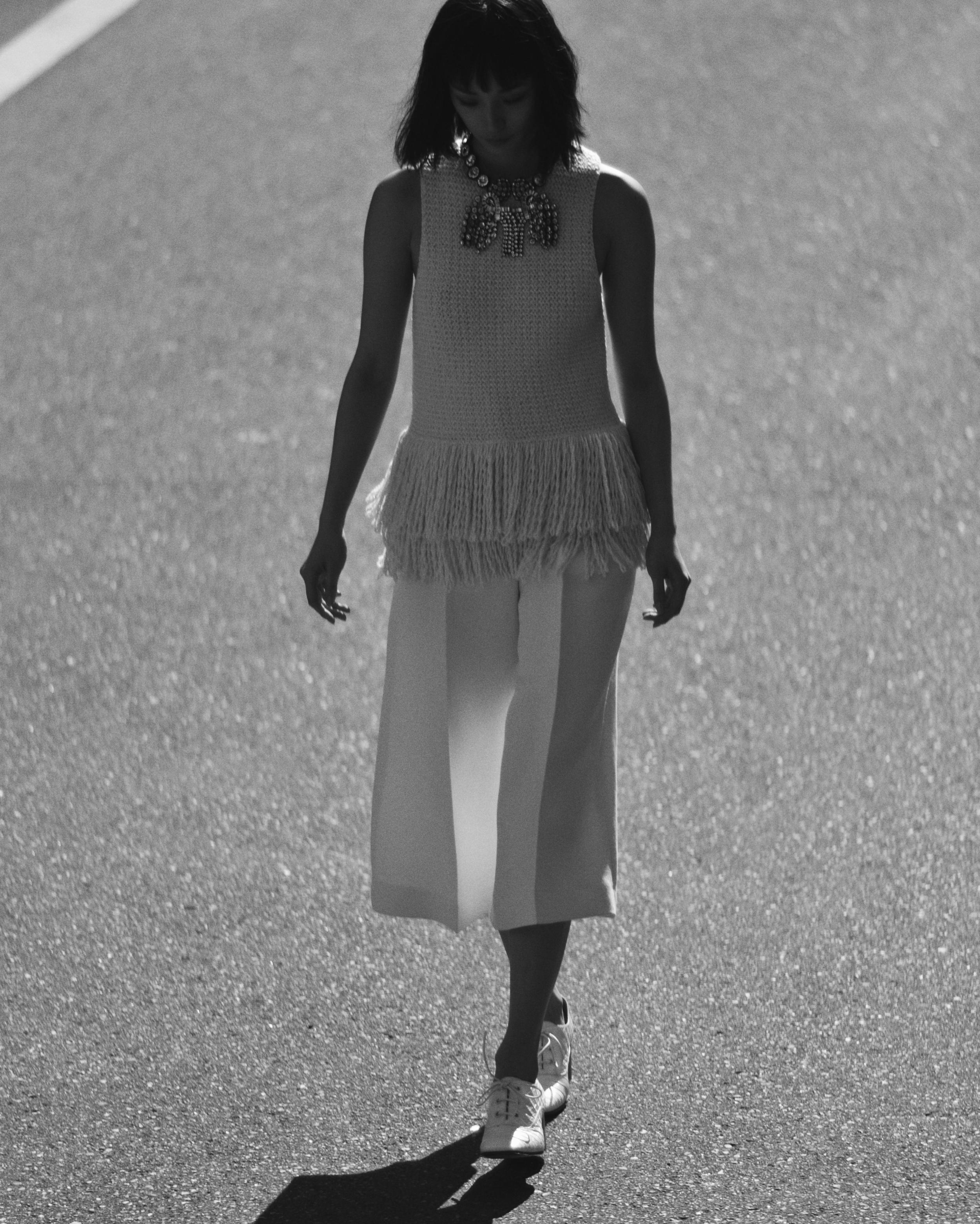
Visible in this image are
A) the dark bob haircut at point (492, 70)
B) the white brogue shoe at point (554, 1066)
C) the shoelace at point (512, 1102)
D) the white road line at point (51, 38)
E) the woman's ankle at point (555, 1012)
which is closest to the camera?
the dark bob haircut at point (492, 70)

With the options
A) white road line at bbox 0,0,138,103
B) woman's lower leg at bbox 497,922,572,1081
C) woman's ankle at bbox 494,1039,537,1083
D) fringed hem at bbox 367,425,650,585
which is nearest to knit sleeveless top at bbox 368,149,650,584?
fringed hem at bbox 367,425,650,585

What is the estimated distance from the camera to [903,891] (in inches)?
164

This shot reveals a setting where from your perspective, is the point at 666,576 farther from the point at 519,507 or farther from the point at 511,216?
the point at 511,216

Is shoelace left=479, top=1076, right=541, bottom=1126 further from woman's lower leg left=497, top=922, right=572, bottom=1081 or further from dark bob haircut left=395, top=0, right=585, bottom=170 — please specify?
dark bob haircut left=395, top=0, right=585, bottom=170

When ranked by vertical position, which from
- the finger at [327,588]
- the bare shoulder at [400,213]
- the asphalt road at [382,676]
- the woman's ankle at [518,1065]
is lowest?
the asphalt road at [382,676]

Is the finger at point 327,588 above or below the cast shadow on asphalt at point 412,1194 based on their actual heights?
above

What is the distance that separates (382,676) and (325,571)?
1.90m

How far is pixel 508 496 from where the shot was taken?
325 cm

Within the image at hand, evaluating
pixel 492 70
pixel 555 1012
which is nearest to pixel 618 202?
pixel 492 70

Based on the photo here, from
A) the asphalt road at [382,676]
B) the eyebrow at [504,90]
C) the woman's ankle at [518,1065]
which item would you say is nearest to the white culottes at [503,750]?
the woman's ankle at [518,1065]

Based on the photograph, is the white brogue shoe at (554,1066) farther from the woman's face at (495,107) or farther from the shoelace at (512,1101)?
the woman's face at (495,107)

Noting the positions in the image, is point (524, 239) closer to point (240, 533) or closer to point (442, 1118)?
point (442, 1118)

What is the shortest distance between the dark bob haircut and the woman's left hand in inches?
25.9

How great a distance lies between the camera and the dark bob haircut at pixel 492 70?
3084 millimetres
